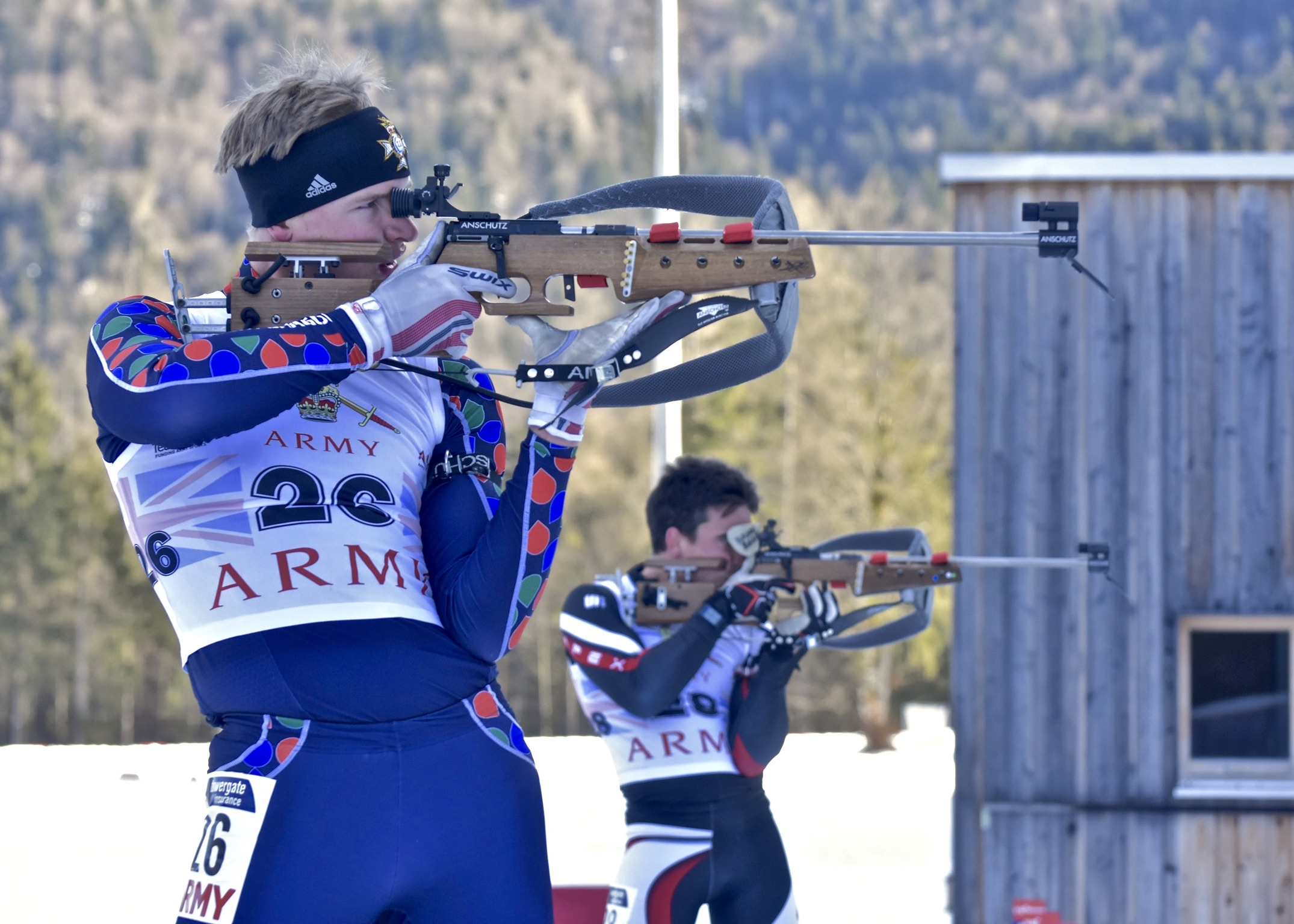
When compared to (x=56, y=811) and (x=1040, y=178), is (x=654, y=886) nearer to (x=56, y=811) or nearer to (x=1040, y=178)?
(x=1040, y=178)

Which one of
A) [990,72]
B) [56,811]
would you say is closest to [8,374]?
[56,811]

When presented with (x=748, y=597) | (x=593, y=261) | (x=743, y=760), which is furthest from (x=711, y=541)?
(x=593, y=261)

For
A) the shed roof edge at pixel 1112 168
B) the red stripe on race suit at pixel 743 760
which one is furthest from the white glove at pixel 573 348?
the shed roof edge at pixel 1112 168

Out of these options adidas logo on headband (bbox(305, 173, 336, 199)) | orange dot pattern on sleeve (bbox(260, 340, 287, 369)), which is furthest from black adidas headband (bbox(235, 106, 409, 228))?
orange dot pattern on sleeve (bbox(260, 340, 287, 369))

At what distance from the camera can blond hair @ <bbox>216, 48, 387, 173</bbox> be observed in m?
1.95

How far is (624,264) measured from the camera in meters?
1.98

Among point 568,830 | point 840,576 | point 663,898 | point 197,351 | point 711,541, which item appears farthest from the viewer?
point 568,830

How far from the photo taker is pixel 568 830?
12.4 metres

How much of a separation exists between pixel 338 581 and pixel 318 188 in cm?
56

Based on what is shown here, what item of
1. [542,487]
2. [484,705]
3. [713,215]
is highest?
[713,215]

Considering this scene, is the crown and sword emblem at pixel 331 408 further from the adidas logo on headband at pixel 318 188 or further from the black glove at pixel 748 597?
the black glove at pixel 748 597

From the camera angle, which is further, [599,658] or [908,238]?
[599,658]

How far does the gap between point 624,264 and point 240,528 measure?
63 cm

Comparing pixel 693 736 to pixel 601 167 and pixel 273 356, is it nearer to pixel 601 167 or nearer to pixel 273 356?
pixel 273 356
